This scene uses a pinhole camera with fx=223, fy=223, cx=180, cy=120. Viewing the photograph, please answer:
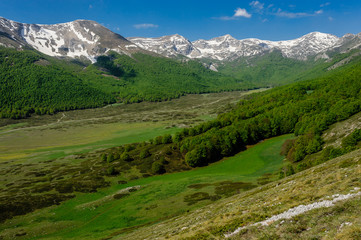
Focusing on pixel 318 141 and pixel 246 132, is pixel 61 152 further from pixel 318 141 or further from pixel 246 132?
pixel 318 141

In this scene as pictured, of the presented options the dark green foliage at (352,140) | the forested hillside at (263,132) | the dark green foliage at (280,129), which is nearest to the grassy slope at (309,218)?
the dark green foliage at (352,140)

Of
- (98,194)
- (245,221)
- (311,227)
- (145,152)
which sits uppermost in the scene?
(311,227)

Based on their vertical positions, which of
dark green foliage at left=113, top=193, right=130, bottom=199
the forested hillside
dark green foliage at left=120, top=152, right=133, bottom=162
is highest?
the forested hillside

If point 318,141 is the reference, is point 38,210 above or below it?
below

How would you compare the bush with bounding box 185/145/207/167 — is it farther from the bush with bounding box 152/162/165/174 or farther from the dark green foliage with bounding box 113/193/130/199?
the dark green foliage with bounding box 113/193/130/199

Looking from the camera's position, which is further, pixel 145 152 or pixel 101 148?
pixel 101 148

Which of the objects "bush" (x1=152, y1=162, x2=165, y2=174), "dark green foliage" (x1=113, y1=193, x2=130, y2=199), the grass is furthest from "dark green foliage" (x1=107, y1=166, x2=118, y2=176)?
"dark green foliage" (x1=113, y1=193, x2=130, y2=199)

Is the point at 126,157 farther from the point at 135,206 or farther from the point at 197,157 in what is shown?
the point at 135,206

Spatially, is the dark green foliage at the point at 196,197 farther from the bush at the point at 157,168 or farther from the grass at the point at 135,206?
the bush at the point at 157,168

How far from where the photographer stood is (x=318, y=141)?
78.4 meters

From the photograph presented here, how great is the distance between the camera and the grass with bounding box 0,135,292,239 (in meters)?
52.6

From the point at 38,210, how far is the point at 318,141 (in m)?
92.5

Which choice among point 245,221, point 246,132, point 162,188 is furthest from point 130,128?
point 245,221

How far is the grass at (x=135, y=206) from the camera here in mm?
52553
